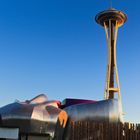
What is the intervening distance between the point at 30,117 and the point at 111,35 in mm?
35276

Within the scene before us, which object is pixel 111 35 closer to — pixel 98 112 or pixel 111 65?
pixel 111 65

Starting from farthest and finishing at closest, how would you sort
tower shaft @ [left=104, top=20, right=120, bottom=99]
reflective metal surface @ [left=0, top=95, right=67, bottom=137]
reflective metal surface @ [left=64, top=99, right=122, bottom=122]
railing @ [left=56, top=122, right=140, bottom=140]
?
tower shaft @ [left=104, top=20, right=120, bottom=99], reflective metal surface @ [left=0, top=95, right=67, bottom=137], reflective metal surface @ [left=64, top=99, right=122, bottom=122], railing @ [left=56, top=122, right=140, bottom=140]

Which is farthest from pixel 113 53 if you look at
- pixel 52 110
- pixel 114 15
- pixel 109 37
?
pixel 52 110

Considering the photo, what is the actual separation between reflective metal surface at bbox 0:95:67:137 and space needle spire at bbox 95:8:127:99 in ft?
99.7

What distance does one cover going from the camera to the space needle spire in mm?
49125

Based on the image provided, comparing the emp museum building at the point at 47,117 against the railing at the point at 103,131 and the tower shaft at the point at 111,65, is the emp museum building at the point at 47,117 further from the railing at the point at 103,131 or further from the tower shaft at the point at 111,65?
the tower shaft at the point at 111,65

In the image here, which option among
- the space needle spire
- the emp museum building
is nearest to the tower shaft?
the space needle spire

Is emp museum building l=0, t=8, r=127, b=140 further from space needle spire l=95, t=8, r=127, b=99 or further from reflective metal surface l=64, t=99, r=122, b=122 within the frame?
space needle spire l=95, t=8, r=127, b=99

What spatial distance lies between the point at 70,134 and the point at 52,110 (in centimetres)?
522

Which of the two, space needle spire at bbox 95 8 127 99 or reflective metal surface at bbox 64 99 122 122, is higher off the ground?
space needle spire at bbox 95 8 127 99

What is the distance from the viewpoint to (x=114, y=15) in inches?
2103

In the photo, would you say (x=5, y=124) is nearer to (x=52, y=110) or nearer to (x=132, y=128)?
(x=52, y=110)

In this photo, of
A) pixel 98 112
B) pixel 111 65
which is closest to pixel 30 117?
pixel 98 112

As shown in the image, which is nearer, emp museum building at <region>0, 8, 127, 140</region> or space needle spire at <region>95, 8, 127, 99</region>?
emp museum building at <region>0, 8, 127, 140</region>
